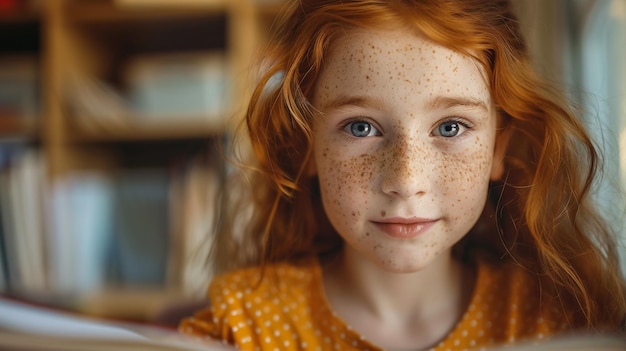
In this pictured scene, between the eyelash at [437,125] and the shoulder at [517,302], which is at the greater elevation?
the eyelash at [437,125]

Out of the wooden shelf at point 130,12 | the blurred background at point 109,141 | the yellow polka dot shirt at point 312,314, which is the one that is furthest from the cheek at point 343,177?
the wooden shelf at point 130,12

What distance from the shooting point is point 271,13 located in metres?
1.51

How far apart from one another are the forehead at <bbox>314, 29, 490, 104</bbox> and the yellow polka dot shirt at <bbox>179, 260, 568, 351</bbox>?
18 cm

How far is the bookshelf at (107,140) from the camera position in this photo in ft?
5.01

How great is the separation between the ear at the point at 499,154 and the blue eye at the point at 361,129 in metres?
0.09

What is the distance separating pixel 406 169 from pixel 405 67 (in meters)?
0.07

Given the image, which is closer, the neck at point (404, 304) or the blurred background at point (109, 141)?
the neck at point (404, 304)

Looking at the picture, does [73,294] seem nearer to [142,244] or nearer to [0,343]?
[142,244]

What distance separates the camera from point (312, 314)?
1.98 ft

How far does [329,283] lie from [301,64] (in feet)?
0.72

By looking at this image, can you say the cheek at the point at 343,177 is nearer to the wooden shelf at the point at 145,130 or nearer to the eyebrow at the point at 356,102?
the eyebrow at the point at 356,102

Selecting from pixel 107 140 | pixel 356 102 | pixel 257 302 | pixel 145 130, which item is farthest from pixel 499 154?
pixel 107 140

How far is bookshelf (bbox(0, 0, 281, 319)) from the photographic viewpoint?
1528mm

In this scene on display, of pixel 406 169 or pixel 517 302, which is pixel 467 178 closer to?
pixel 406 169
